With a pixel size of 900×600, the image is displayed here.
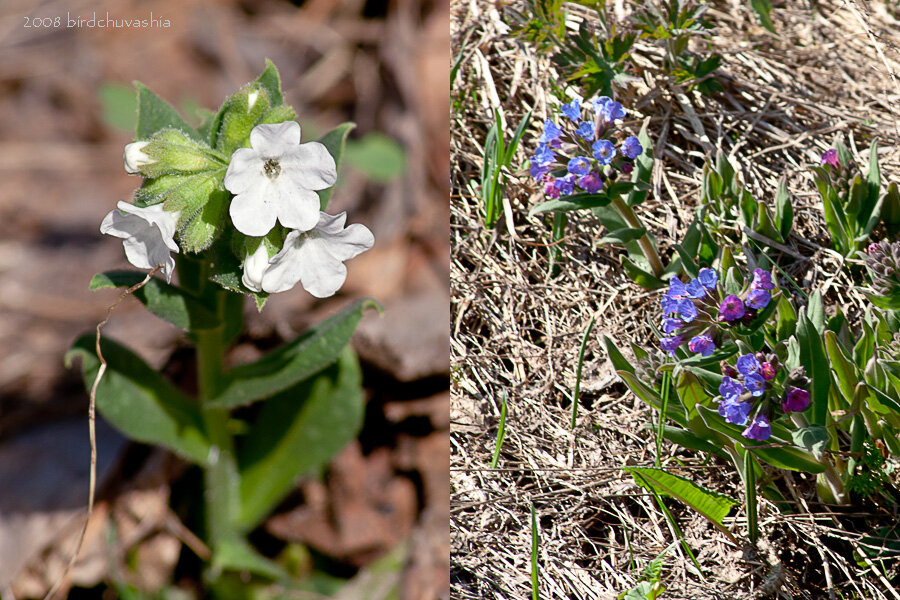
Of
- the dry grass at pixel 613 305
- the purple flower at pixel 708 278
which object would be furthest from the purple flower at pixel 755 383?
the dry grass at pixel 613 305

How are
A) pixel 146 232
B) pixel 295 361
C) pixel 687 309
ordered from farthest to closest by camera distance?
pixel 295 361 → pixel 687 309 → pixel 146 232

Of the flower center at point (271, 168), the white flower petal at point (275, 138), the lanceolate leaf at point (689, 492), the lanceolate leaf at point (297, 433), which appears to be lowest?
the lanceolate leaf at point (297, 433)

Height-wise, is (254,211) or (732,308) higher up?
(254,211)

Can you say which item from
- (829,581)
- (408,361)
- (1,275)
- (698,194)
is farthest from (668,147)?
(1,275)

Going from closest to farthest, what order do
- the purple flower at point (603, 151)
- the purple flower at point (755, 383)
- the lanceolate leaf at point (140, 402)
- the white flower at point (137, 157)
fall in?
the white flower at point (137, 157) < the purple flower at point (755, 383) < the lanceolate leaf at point (140, 402) < the purple flower at point (603, 151)

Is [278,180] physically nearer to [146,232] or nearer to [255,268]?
[255,268]

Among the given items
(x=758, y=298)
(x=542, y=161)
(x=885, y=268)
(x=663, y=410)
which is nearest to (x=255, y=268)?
(x=542, y=161)

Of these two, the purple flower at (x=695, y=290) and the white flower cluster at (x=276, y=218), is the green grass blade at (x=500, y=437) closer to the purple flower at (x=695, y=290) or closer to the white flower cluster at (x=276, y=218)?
the purple flower at (x=695, y=290)
